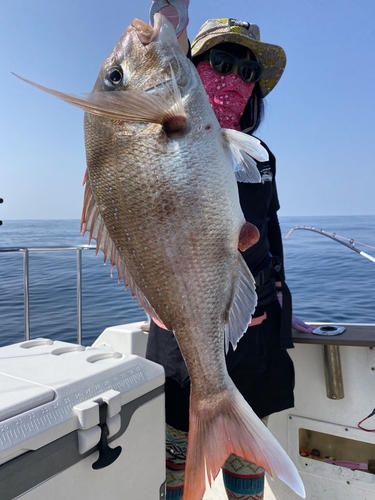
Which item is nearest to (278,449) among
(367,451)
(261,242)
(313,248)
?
(261,242)

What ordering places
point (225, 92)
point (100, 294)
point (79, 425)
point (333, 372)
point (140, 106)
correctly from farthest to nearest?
point (100, 294), point (333, 372), point (225, 92), point (79, 425), point (140, 106)

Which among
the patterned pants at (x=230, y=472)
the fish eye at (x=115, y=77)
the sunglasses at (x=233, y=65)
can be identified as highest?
the sunglasses at (x=233, y=65)

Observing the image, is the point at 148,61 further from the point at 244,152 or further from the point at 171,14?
the point at 244,152

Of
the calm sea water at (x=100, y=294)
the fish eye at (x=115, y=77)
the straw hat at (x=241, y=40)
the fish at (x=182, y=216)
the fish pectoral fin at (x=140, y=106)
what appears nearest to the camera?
the fish pectoral fin at (x=140, y=106)

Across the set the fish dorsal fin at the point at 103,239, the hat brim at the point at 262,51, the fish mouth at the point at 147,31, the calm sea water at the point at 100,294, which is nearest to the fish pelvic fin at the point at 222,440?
the fish dorsal fin at the point at 103,239

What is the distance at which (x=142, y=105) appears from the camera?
1.10 meters

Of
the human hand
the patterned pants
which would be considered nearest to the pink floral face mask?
the human hand

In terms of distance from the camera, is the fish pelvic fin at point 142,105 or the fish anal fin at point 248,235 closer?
the fish pelvic fin at point 142,105

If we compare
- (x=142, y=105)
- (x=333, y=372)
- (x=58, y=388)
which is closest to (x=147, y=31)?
(x=142, y=105)

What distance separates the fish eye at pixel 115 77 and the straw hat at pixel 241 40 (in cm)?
69

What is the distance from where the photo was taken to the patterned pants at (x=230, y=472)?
1.85m

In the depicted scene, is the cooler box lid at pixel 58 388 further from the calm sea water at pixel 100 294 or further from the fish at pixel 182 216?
the calm sea water at pixel 100 294

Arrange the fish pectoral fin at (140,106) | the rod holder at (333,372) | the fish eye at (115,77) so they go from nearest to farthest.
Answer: the fish pectoral fin at (140,106), the fish eye at (115,77), the rod holder at (333,372)

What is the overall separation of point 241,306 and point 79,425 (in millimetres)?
614
